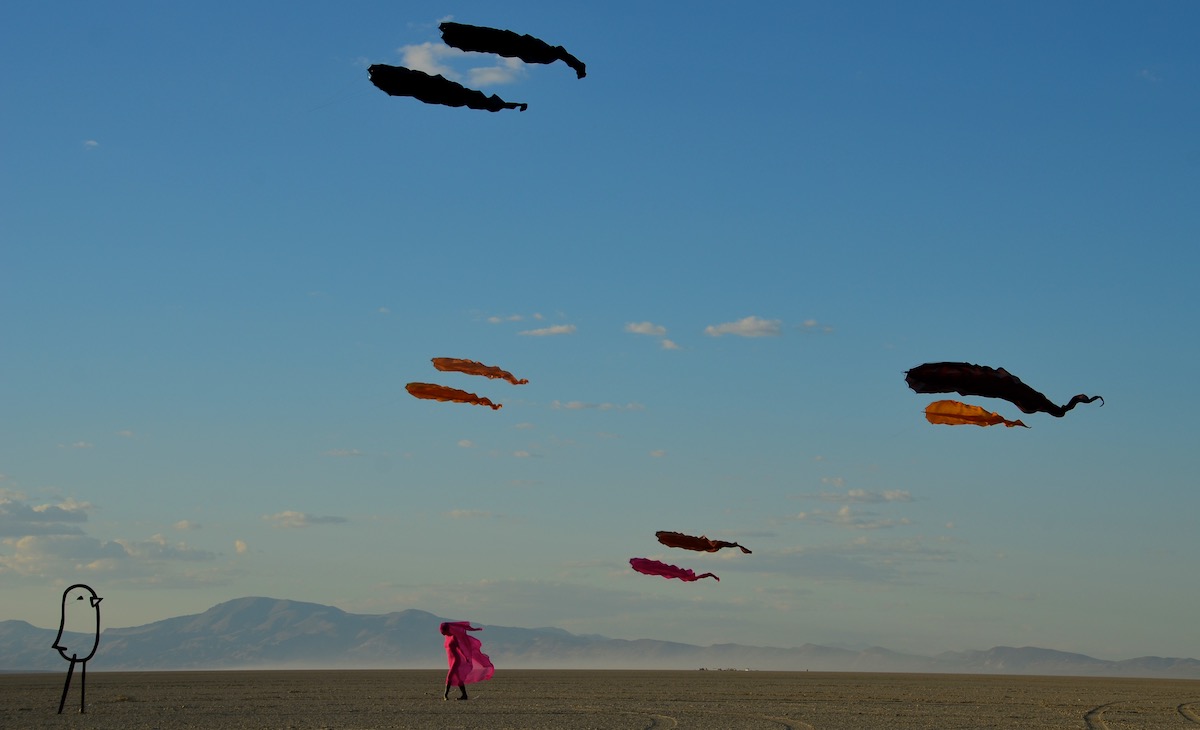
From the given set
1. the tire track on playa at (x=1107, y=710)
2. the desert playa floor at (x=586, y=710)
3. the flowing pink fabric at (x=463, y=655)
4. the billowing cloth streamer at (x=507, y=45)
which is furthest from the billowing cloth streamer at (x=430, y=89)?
the tire track on playa at (x=1107, y=710)

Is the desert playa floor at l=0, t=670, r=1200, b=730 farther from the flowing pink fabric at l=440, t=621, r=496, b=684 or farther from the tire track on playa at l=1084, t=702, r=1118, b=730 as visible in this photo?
the flowing pink fabric at l=440, t=621, r=496, b=684

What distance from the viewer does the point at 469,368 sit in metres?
26.5

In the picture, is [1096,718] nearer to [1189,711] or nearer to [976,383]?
[1189,711]

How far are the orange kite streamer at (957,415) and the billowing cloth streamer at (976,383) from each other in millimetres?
1517

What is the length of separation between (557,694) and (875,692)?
12.9 metres

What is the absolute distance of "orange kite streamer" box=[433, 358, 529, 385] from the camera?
26031mm

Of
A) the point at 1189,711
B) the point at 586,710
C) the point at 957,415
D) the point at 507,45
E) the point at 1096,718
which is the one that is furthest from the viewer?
the point at 1189,711

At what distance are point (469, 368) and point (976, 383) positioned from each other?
11.3 metres

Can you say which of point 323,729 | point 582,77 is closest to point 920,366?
point 582,77

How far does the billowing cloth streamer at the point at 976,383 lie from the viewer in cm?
1930

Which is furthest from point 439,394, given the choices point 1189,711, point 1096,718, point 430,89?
point 1189,711

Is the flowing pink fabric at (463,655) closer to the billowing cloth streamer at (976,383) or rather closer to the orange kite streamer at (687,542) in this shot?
the orange kite streamer at (687,542)

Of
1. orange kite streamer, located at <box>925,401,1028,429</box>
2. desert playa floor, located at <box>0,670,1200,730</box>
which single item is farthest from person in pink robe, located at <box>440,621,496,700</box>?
orange kite streamer, located at <box>925,401,1028,429</box>

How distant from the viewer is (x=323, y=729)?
24.6m
